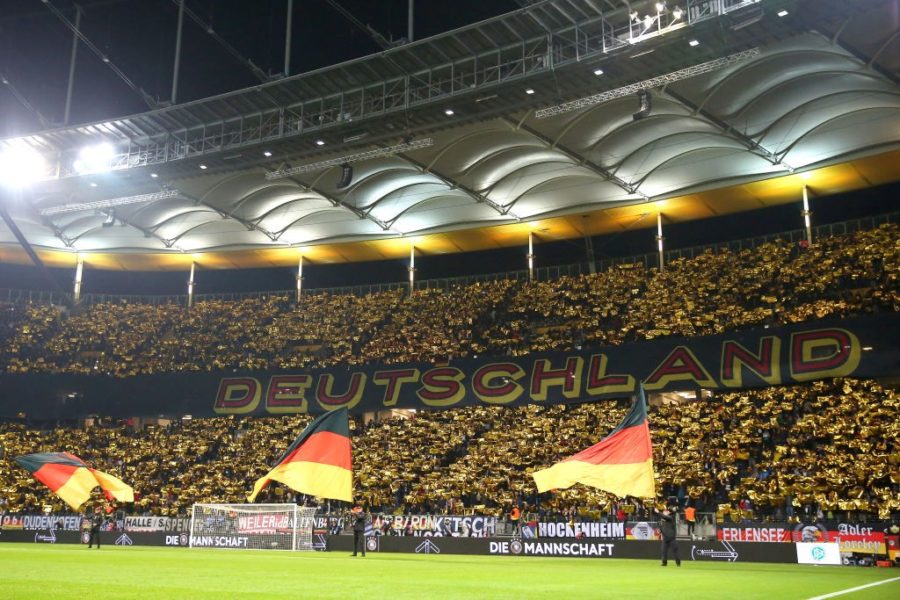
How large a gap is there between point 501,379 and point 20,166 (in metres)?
24.0

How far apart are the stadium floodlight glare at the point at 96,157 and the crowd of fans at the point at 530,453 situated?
13045 mm

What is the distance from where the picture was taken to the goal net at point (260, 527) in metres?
29.2

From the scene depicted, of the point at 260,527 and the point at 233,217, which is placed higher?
the point at 233,217

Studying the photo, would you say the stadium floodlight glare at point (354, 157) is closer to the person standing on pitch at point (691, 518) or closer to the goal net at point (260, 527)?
the goal net at point (260, 527)

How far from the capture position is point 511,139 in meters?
32.9

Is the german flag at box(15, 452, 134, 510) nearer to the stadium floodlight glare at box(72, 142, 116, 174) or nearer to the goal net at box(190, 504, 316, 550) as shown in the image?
the goal net at box(190, 504, 316, 550)

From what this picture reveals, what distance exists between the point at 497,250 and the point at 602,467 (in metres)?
27.4

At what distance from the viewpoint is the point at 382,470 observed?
112 ft

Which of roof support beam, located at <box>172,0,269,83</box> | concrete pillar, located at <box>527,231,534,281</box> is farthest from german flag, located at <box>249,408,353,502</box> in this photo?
concrete pillar, located at <box>527,231,534,281</box>

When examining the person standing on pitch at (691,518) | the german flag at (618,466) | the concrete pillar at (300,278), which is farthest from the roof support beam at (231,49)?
the person standing on pitch at (691,518)

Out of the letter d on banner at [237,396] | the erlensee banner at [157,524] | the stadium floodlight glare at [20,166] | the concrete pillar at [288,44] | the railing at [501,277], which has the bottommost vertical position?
the erlensee banner at [157,524]

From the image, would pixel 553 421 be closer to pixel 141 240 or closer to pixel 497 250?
pixel 497 250

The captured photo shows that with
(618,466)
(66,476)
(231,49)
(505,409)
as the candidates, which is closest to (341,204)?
(231,49)

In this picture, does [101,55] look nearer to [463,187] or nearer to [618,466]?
[463,187]
